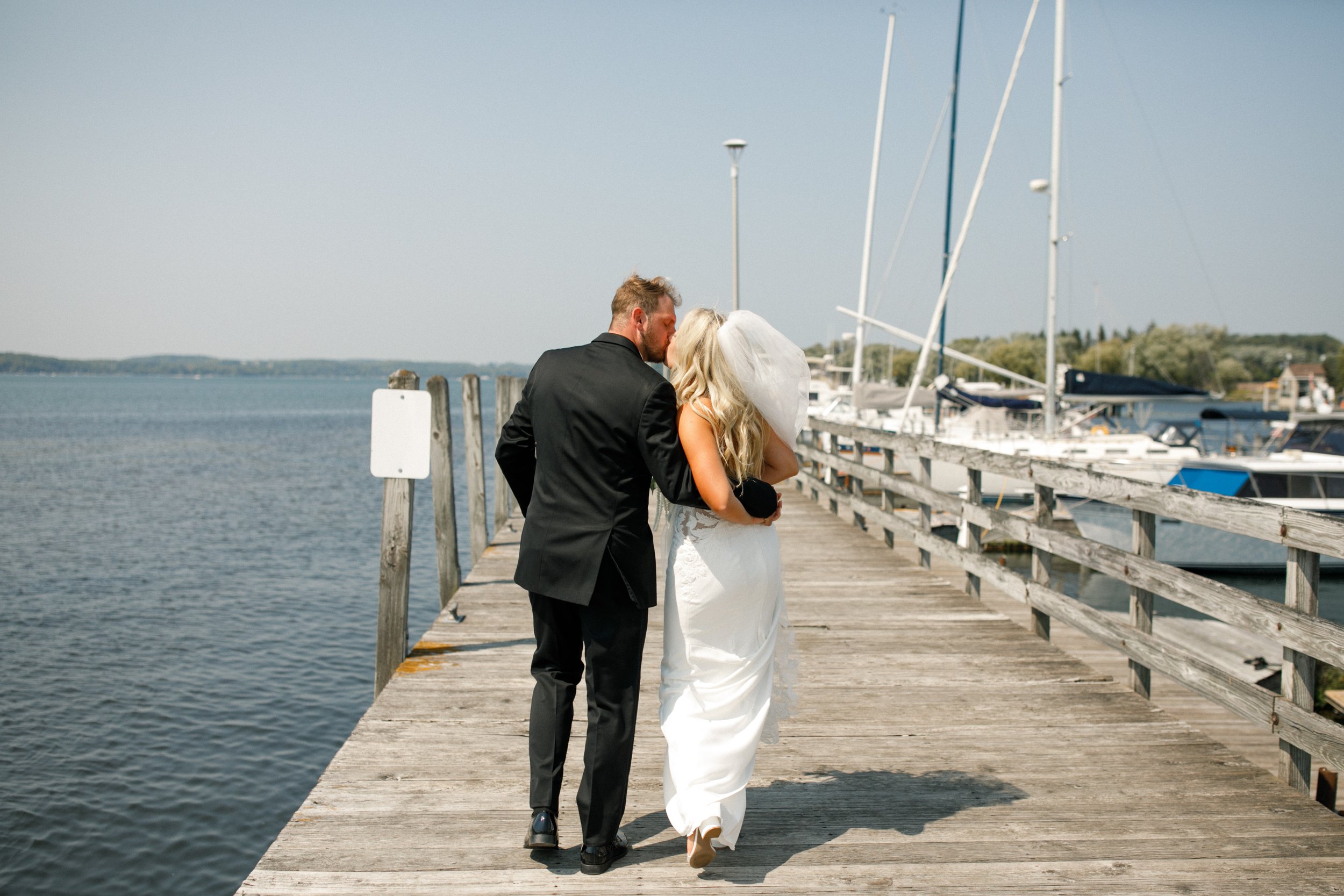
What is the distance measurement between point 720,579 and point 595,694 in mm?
520

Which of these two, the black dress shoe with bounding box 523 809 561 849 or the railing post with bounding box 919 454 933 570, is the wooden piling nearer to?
the railing post with bounding box 919 454 933 570

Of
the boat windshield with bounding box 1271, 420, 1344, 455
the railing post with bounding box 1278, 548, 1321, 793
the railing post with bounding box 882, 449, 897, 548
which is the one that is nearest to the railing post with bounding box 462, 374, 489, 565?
the railing post with bounding box 882, 449, 897, 548

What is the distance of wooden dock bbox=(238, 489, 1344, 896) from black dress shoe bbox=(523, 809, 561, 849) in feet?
0.19

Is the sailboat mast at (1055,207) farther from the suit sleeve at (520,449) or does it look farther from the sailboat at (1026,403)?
the suit sleeve at (520,449)

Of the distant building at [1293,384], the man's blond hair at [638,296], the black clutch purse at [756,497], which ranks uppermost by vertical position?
the distant building at [1293,384]

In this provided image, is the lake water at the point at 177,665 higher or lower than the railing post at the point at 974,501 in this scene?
lower

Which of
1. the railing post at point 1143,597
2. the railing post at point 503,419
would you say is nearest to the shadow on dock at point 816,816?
the railing post at point 1143,597

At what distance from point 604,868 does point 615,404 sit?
1403mm

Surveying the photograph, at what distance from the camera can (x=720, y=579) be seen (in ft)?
10.1

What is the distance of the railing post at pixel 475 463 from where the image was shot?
32.1 ft

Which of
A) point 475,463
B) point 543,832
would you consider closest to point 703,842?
point 543,832

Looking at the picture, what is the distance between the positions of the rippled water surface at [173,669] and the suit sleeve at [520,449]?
13.6 feet

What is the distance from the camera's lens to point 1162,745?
4.14m

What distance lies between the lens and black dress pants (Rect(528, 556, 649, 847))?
3000mm
